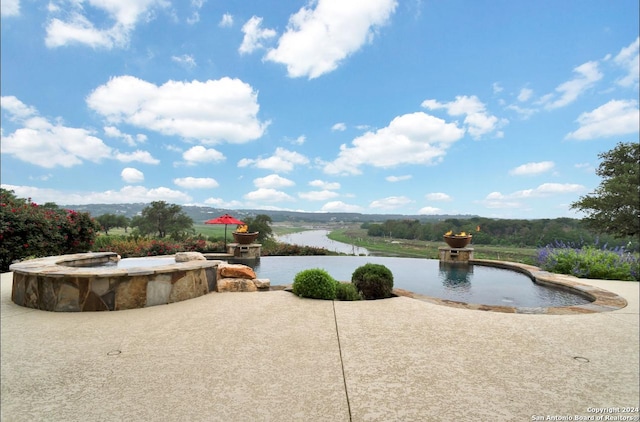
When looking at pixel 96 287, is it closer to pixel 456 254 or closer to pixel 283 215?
pixel 456 254

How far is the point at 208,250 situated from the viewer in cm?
1252

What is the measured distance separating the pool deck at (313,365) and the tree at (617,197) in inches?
610

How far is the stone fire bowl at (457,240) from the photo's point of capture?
1096cm

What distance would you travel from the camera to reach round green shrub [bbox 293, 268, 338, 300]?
5168mm

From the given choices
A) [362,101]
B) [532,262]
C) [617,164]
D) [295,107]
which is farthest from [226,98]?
[617,164]

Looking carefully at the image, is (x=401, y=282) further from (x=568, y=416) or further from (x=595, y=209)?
(x=595, y=209)

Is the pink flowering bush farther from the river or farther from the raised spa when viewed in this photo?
the river

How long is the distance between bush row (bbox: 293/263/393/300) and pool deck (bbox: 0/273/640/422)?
671mm

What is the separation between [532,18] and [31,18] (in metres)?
13.4

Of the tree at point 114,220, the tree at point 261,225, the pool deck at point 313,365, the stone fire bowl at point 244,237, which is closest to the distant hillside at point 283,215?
the tree at point 114,220

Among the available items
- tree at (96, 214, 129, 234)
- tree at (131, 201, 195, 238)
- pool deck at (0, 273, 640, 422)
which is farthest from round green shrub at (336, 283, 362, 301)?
tree at (96, 214, 129, 234)

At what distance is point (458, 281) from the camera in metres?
7.68

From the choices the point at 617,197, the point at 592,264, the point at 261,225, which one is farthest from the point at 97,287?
the point at 617,197

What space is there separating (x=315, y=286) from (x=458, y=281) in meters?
4.29
